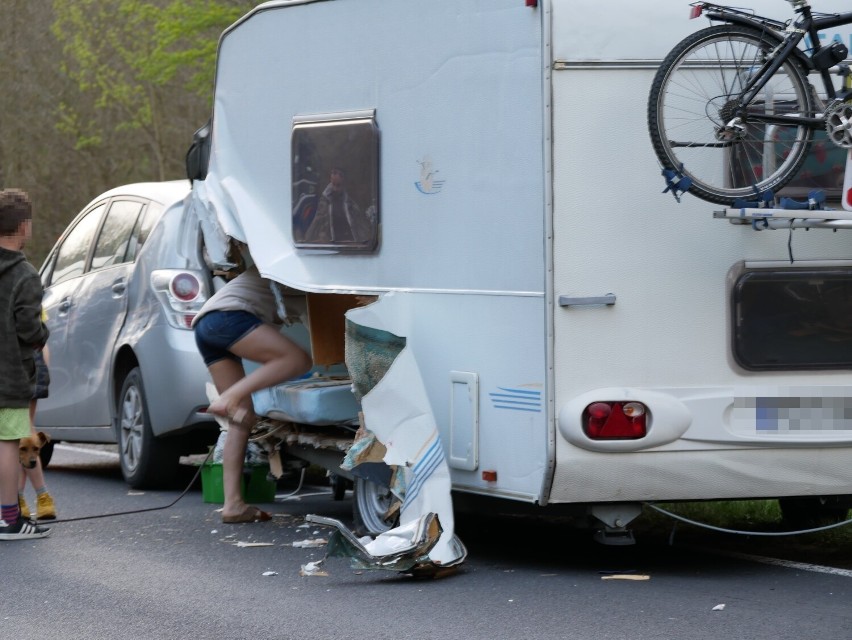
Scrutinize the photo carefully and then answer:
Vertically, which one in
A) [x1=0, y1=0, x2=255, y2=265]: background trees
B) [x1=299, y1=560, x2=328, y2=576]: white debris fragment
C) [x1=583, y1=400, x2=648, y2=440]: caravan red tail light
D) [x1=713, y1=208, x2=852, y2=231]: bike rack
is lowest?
[x1=299, y1=560, x2=328, y2=576]: white debris fragment

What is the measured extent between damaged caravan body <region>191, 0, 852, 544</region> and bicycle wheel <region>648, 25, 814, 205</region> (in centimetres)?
15

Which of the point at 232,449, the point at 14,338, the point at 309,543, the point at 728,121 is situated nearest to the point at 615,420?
the point at 728,121

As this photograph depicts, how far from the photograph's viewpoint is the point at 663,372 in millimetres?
6066

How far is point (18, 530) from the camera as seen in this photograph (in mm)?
7961

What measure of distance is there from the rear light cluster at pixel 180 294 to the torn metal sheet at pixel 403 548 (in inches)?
122

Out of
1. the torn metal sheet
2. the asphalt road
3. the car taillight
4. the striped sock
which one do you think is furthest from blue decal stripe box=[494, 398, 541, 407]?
the car taillight

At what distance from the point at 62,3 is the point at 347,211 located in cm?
1937

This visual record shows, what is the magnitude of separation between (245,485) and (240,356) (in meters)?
1.34

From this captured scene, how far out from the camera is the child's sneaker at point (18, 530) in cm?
795

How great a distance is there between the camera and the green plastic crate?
9.11 meters

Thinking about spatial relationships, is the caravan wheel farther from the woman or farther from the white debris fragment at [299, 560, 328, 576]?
the woman

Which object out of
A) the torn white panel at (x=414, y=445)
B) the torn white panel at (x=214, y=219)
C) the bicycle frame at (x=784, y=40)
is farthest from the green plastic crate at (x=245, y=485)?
the bicycle frame at (x=784, y=40)

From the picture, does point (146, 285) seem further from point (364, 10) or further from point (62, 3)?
point (62, 3)

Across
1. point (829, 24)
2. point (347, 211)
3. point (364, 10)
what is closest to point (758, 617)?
point (829, 24)
